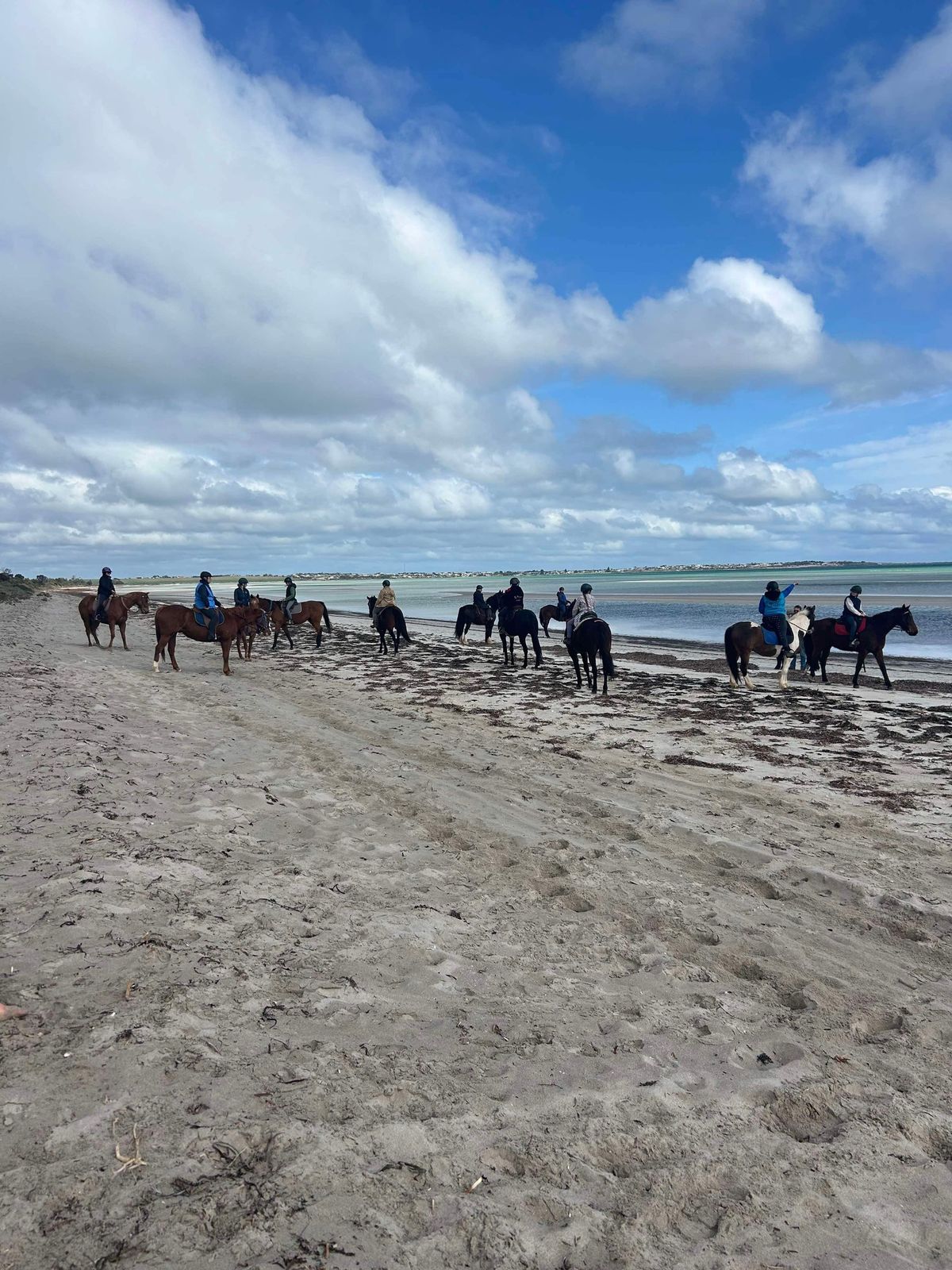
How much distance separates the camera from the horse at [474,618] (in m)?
23.8

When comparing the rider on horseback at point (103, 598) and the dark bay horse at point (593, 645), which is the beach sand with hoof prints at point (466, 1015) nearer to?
the dark bay horse at point (593, 645)

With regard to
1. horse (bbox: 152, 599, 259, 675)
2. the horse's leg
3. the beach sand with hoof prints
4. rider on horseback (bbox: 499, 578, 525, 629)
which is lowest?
the beach sand with hoof prints

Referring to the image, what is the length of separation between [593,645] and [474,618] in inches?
382

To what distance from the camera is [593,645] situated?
15.1 meters

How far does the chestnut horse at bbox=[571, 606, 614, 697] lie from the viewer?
48.4 ft

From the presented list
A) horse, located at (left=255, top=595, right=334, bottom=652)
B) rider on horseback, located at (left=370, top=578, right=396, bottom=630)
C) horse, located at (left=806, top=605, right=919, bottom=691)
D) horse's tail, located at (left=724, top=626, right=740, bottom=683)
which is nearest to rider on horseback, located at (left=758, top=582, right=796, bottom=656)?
horse's tail, located at (left=724, top=626, right=740, bottom=683)

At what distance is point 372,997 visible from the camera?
3.64 meters

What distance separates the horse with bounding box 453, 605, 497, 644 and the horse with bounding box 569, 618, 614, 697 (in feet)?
26.3

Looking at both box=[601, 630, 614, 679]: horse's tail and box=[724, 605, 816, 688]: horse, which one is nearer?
box=[601, 630, 614, 679]: horse's tail

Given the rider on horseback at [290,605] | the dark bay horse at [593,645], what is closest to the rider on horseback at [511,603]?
the dark bay horse at [593,645]

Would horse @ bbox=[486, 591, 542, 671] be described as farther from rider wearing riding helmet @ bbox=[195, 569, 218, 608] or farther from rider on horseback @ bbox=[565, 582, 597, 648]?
rider wearing riding helmet @ bbox=[195, 569, 218, 608]

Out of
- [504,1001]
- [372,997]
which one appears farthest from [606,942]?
[372,997]

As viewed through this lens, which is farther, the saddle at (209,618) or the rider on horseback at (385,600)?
the rider on horseback at (385,600)

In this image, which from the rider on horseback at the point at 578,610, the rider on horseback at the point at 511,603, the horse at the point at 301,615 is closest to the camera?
the rider on horseback at the point at 578,610
